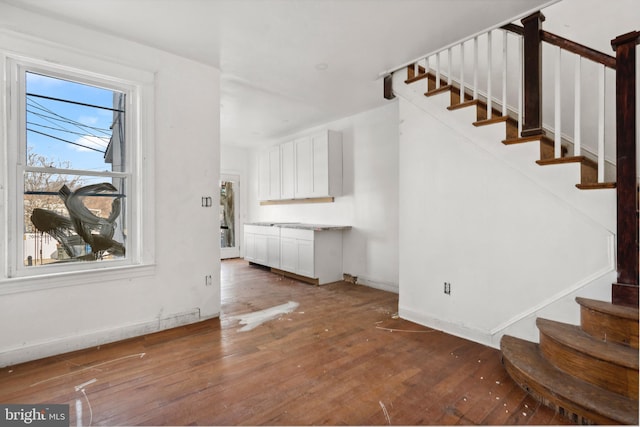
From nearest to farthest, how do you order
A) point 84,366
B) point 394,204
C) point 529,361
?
1. point 529,361
2. point 84,366
3. point 394,204

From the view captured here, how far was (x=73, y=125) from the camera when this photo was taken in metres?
2.74

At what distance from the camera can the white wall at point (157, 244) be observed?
7.93ft

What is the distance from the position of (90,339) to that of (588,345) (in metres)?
3.77

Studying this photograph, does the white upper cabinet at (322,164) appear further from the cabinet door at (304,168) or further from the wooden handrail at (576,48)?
the wooden handrail at (576,48)

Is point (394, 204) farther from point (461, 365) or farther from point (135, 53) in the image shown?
point (135, 53)

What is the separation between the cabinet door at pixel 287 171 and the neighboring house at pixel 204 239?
2.51m

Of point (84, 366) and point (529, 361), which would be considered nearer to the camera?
point (529, 361)

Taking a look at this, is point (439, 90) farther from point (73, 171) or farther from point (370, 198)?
point (73, 171)

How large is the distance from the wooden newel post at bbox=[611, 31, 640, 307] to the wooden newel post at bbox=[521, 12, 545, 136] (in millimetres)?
475

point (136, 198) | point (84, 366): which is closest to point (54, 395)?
point (84, 366)

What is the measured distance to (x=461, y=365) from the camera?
235 centimetres

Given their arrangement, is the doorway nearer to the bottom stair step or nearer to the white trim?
the white trim

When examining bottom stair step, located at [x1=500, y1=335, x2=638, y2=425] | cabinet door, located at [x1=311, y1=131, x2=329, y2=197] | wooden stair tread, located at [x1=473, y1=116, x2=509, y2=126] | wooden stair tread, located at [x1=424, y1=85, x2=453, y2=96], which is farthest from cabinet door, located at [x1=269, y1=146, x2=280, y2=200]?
bottom stair step, located at [x1=500, y1=335, x2=638, y2=425]

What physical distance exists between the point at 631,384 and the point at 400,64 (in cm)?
315
